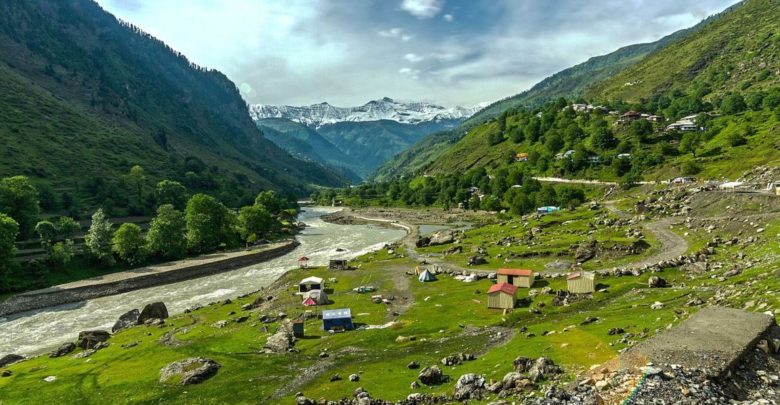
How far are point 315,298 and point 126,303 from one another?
5350 cm

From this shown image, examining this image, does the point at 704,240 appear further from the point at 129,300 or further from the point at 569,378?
the point at 129,300

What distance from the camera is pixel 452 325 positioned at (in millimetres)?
55562

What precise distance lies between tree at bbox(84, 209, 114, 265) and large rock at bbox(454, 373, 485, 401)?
399ft

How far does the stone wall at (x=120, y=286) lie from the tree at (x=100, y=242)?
15.3 m

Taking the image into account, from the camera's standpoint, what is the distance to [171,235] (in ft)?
451

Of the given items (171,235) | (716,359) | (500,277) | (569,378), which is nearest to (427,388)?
(569,378)

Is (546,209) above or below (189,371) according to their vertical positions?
above

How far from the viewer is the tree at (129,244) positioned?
12506 centimetres

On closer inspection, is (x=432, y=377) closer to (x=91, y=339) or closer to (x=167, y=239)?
(x=91, y=339)

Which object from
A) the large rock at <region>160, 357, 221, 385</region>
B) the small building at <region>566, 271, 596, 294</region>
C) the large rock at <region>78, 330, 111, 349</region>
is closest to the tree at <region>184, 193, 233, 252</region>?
the large rock at <region>78, 330, 111, 349</region>

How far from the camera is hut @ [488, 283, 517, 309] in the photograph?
195 feet

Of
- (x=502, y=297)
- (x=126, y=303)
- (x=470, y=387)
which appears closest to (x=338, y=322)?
(x=502, y=297)

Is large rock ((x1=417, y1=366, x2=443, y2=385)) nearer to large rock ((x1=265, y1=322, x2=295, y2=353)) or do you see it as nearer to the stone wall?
large rock ((x1=265, y1=322, x2=295, y2=353))

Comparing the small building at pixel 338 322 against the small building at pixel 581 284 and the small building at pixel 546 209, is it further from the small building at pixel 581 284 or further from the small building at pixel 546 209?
the small building at pixel 546 209
